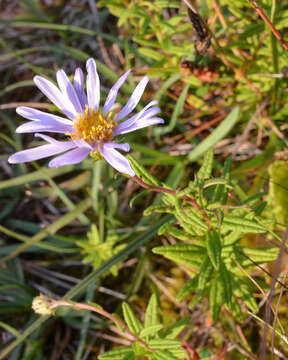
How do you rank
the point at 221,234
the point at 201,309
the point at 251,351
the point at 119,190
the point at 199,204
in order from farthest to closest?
the point at 119,190, the point at 201,309, the point at 251,351, the point at 221,234, the point at 199,204

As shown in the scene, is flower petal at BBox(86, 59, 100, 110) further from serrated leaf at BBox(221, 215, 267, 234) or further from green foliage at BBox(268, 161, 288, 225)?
green foliage at BBox(268, 161, 288, 225)

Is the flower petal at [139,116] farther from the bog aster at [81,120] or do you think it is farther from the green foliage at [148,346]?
the green foliage at [148,346]

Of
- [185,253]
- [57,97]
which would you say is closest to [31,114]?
[57,97]

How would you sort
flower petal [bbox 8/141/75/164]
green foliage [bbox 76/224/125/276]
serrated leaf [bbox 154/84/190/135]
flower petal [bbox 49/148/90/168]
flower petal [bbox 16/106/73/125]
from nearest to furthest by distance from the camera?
flower petal [bbox 49/148/90/168]
flower petal [bbox 8/141/75/164]
flower petal [bbox 16/106/73/125]
green foliage [bbox 76/224/125/276]
serrated leaf [bbox 154/84/190/135]

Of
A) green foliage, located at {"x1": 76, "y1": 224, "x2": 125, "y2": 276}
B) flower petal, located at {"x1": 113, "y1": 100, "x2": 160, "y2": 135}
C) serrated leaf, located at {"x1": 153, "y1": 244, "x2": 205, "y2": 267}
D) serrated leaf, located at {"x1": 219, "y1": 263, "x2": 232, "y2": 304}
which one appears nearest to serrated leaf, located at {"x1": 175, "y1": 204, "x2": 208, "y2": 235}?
serrated leaf, located at {"x1": 153, "y1": 244, "x2": 205, "y2": 267}

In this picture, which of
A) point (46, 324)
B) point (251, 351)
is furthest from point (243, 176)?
point (46, 324)

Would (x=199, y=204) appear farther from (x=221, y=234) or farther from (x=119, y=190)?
(x=119, y=190)
